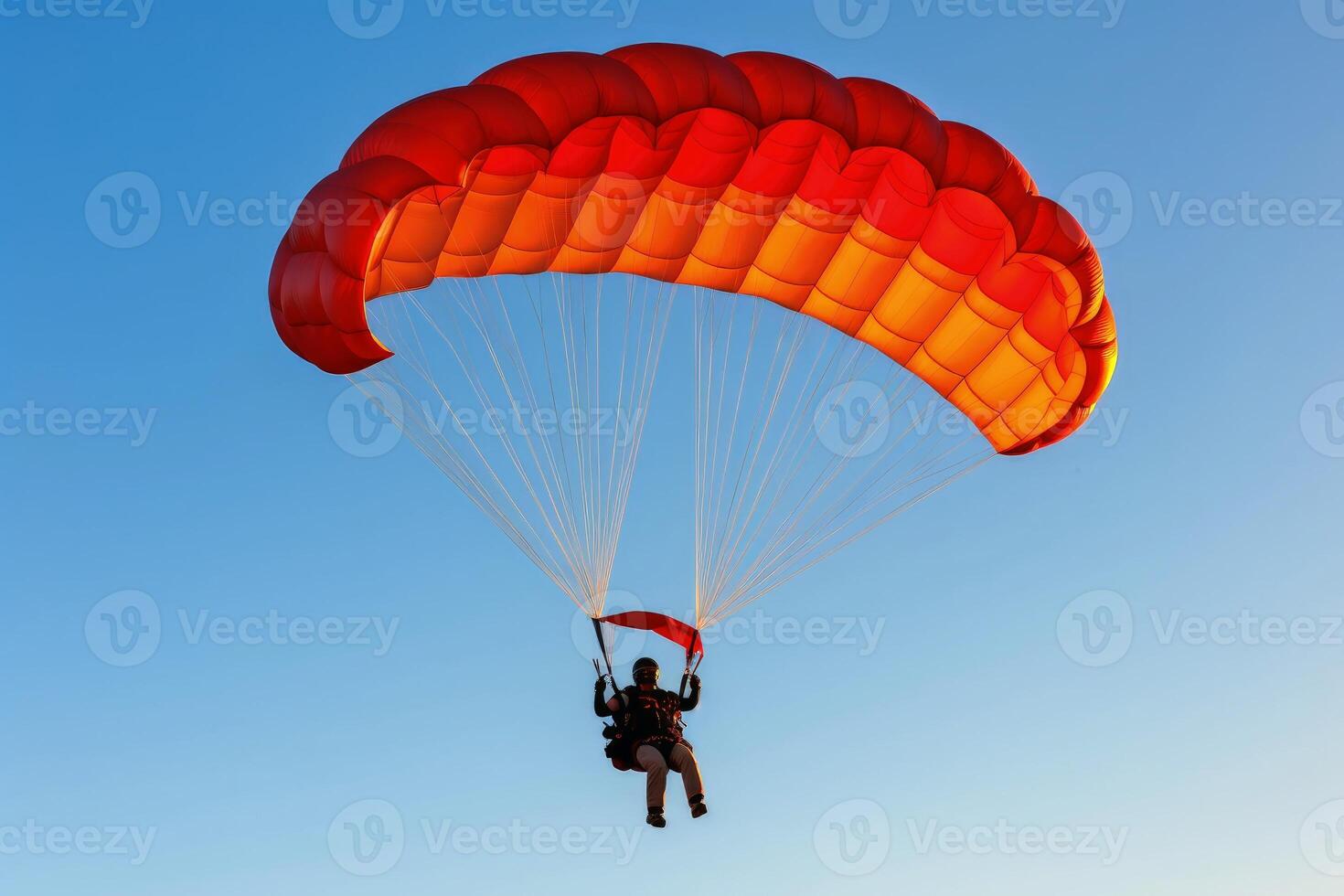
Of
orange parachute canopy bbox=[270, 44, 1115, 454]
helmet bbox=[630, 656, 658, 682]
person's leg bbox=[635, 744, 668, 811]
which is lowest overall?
person's leg bbox=[635, 744, 668, 811]

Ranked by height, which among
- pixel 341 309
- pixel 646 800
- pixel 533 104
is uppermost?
pixel 533 104

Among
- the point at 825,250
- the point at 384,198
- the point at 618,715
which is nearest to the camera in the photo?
the point at 384,198

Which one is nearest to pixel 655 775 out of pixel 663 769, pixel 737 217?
pixel 663 769

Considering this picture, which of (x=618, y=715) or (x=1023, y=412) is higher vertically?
(x=1023, y=412)

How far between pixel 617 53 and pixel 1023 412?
5.31m

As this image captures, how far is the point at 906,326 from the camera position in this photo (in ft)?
49.2

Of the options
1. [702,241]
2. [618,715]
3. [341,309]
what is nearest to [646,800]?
[618,715]

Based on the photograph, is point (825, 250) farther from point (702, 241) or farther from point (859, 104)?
point (859, 104)

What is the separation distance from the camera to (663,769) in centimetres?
1225

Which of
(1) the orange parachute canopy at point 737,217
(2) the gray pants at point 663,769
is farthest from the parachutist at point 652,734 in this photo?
(1) the orange parachute canopy at point 737,217

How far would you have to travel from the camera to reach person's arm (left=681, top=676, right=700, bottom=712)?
502 inches

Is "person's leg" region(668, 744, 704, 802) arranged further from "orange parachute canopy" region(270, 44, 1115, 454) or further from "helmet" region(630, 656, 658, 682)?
"orange parachute canopy" region(270, 44, 1115, 454)

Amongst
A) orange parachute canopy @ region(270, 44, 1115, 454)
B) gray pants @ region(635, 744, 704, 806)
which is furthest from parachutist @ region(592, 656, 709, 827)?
orange parachute canopy @ region(270, 44, 1115, 454)

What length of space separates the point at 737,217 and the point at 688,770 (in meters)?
5.09
